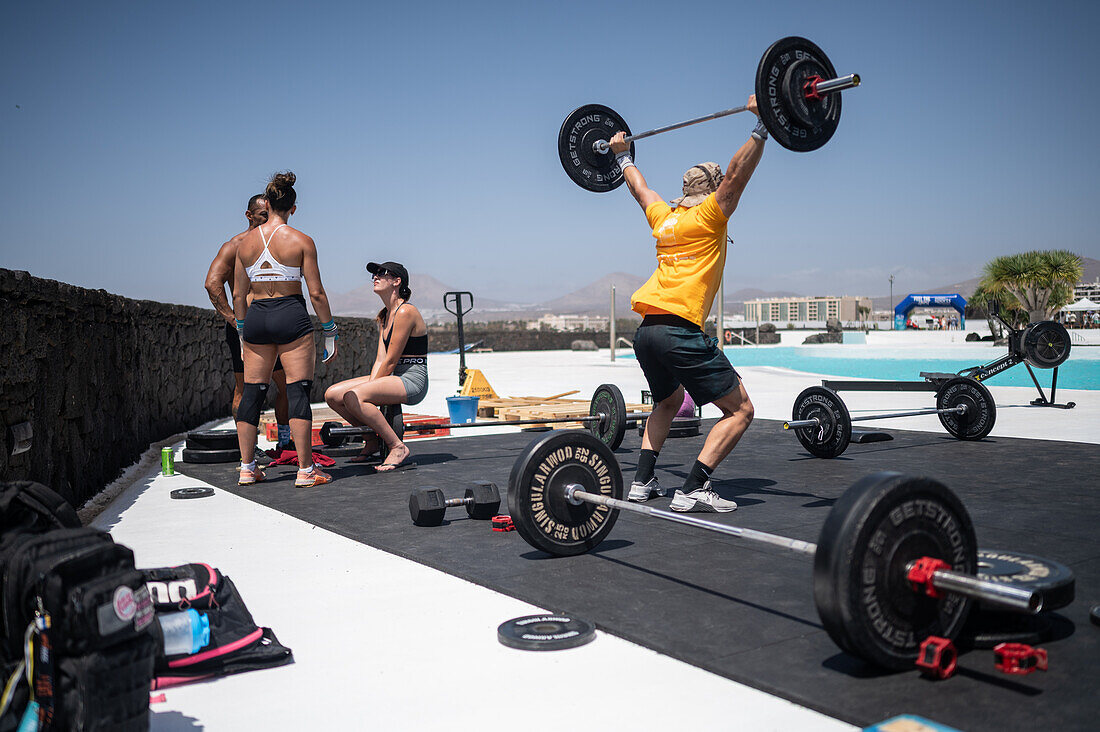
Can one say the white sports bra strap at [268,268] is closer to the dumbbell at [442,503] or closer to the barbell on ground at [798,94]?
the dumbbell at [442,503]

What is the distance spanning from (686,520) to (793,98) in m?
1.86

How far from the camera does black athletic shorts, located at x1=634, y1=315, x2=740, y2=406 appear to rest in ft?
12.8

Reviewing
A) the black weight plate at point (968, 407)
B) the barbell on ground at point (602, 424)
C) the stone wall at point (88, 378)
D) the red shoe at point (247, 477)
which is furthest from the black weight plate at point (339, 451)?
the black weight plate at point (968, 407)

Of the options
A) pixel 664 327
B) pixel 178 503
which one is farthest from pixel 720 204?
pixel 178 503

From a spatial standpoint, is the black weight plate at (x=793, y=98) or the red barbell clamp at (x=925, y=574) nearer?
the red barbell clamp at (x=925, y=574)

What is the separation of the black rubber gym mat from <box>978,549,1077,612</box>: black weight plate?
0.50ft

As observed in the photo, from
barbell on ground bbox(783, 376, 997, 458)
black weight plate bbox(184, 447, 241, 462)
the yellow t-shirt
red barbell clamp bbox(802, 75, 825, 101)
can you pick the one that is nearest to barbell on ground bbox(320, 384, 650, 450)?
black weight plate bbox(184, 447, 241, 462)

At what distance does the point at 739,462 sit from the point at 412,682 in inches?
158

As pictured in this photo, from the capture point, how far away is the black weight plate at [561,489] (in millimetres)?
3141

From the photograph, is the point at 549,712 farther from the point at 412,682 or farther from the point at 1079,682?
the point at 1079,682

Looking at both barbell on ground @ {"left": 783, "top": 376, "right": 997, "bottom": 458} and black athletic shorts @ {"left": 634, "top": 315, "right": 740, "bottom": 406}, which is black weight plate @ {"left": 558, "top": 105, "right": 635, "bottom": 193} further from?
barbell on ground @ {"left": 783, "top": 376, "right": 997, "bottom": 458}

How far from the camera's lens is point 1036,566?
7.84 feet

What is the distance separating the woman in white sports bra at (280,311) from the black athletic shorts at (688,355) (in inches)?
89.4

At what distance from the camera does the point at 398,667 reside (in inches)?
92.8
